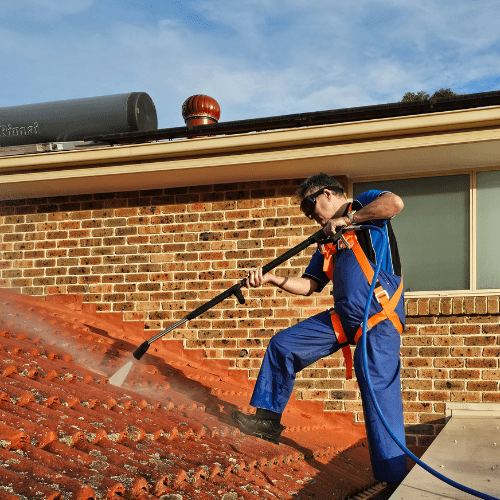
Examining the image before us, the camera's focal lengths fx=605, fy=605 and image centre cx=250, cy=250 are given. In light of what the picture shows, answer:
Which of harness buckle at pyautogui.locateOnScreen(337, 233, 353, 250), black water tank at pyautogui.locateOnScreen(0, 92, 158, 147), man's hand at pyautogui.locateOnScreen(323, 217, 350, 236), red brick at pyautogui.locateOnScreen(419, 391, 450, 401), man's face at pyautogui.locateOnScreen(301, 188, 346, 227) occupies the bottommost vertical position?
red brick at pyautogui.locateOnScreen(419, 391, 450, 401)

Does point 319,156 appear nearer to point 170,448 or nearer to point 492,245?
point 492,245

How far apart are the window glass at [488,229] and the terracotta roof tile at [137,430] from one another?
1.94 metres

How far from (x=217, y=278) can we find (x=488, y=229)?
2.83m

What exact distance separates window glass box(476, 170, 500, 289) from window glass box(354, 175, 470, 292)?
0.11 meters

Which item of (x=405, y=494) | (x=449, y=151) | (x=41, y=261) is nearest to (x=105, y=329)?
(x=41, y=261)

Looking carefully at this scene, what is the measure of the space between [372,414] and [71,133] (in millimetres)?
5678

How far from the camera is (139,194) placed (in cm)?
698

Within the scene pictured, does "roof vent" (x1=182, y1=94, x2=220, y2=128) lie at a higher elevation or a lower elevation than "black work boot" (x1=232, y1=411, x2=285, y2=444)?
higher

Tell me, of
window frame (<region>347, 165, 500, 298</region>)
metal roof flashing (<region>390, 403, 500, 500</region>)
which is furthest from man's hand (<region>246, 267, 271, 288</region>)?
window frame (<region>347, 165, 500, 298</region>)

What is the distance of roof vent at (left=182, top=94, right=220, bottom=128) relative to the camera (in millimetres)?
7574

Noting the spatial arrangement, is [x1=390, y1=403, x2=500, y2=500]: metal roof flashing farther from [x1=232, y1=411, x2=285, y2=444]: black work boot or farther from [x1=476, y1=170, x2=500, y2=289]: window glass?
[x1=476, y1=170, x2=500, y2=289]: window glass

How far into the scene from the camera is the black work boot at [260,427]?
3994mm

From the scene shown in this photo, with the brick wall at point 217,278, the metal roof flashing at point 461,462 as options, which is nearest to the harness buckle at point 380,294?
the metal roof flashing at point 461,462

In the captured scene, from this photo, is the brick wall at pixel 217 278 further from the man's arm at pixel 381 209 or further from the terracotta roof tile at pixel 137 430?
the man's arm at pixel 381 209
